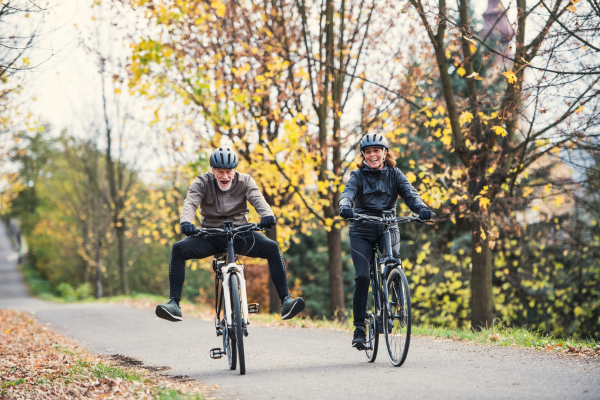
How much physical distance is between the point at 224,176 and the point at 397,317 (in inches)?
84.7

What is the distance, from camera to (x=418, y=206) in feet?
17.1

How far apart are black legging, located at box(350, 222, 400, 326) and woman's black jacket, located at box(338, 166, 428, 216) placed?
191 millimetres

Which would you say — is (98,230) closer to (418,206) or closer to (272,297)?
(272,297)

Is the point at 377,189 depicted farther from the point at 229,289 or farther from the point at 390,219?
the point at 229,289

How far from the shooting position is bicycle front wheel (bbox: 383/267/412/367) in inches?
185

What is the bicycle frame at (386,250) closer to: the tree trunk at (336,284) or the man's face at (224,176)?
the man's face at (224,176)

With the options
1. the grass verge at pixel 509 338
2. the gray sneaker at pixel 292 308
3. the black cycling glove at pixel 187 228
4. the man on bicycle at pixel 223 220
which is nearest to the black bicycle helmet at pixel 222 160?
the man on bicycle at pixel 223 220

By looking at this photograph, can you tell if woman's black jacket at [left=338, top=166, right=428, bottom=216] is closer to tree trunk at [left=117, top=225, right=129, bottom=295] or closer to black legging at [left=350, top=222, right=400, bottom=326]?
black legging at [left=350, top=222, right=400, bottom=326]

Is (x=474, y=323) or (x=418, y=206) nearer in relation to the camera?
(x=418, y=206)

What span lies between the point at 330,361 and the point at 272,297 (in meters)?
9.18

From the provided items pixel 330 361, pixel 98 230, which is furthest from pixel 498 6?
pixel 98 230

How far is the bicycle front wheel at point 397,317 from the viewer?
4707 mm

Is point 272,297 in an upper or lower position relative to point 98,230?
lower

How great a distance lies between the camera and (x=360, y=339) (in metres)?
5.37
